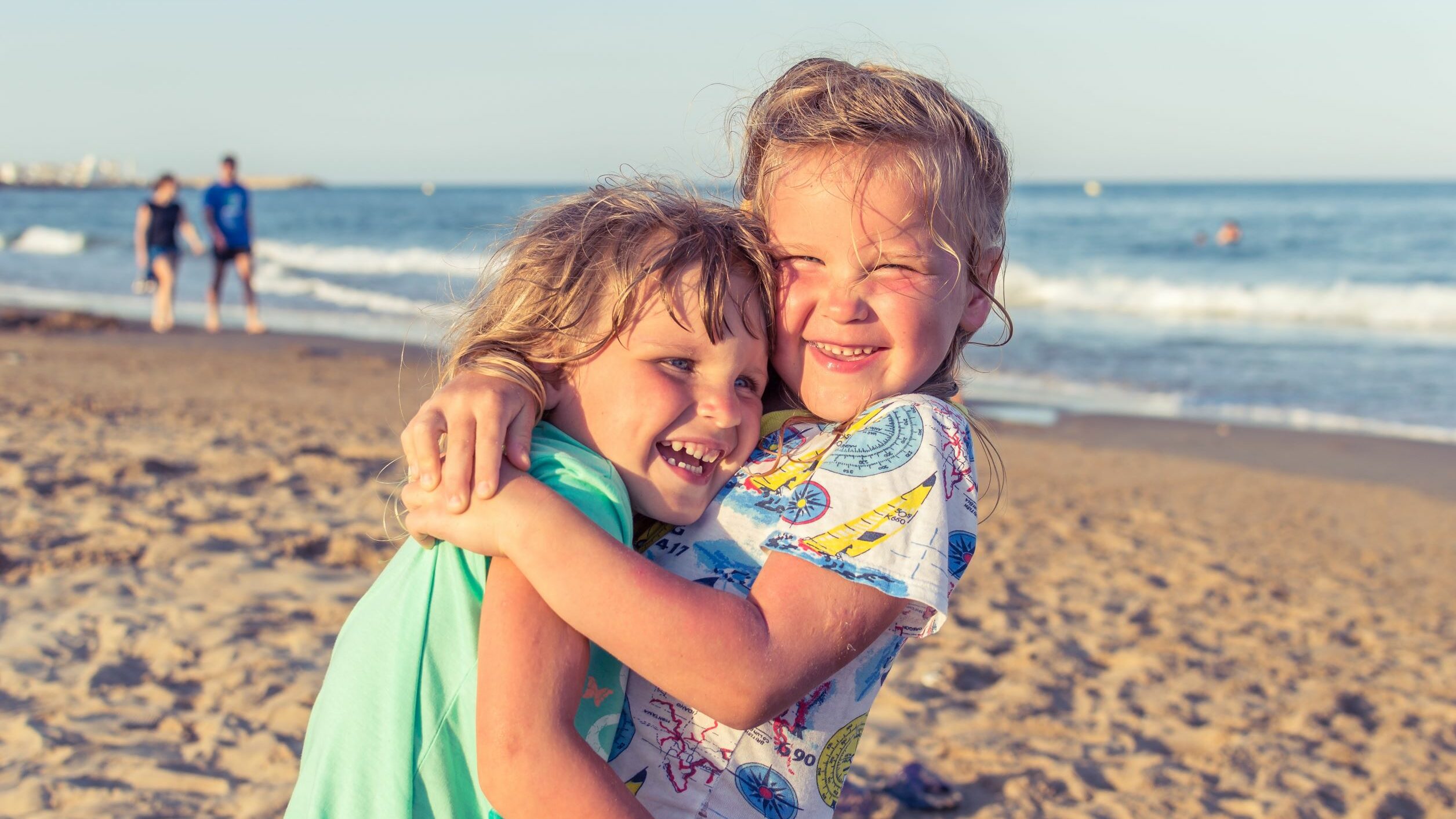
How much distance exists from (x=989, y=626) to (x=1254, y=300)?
1640 centimetres

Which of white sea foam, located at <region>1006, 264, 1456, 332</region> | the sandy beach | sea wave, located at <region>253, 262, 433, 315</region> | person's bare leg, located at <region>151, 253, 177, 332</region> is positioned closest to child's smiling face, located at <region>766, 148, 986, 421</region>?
the sandy beach

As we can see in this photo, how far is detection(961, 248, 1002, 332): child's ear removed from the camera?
1.64 meters

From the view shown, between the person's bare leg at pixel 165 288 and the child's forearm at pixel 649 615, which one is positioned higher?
the child's forearm at pixel 649 615

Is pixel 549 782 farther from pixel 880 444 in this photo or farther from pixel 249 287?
pixel 249 287

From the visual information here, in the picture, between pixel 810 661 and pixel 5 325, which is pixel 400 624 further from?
pixel 5 325

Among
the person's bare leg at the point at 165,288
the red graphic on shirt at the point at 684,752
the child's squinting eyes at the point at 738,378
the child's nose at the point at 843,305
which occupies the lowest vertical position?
the person's bare leg at the point at 165,288

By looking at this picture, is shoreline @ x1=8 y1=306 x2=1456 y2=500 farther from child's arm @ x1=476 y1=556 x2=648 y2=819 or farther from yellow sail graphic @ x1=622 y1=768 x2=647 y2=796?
child's arm @ x1=476 y1=556 x2=648 y2=819

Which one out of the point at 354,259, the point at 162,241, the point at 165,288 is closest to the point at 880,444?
the point at 162,241

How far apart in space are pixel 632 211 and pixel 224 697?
2938mm

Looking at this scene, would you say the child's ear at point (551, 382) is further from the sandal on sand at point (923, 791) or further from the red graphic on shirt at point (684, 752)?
the sandal on sand at point (923, 791)

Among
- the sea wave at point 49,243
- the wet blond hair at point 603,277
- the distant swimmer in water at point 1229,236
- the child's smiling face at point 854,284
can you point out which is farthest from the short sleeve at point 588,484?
the distant swimmer in water at point 1229,236

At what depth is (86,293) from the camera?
1770 centimetres

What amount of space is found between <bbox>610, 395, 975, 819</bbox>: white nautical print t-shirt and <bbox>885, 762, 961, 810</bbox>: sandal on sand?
6.61 feet

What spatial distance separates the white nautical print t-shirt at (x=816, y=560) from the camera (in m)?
1.29
